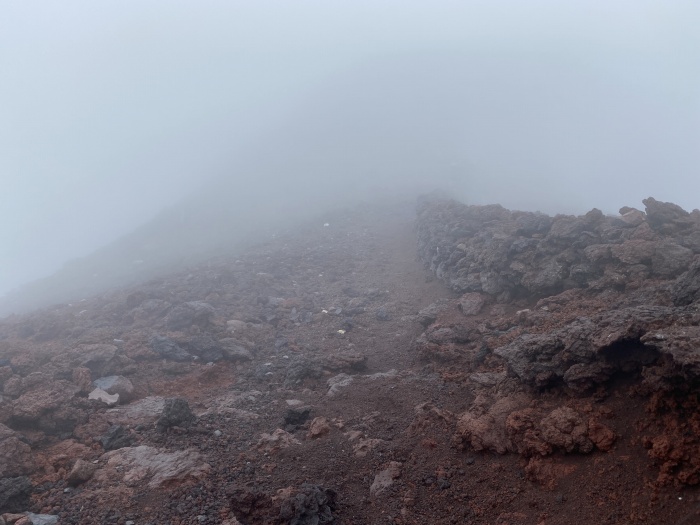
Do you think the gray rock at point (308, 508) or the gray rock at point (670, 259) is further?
the gray rock at point (670, 259)

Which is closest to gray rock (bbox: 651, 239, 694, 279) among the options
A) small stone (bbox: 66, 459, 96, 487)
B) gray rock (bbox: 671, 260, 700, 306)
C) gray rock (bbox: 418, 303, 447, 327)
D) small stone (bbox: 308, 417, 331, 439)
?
gray rock (bbox: 671, 260, 700, 306)

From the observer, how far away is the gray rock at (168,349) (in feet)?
42.9

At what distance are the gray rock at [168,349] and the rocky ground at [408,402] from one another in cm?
9

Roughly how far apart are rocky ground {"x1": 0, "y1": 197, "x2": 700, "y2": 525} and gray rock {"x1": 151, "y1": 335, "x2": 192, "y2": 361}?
9cm

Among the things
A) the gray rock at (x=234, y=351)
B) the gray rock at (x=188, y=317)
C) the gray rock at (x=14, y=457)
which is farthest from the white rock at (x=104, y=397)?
the gray rock at (x=188, y=317)

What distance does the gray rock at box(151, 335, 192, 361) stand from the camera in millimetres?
13070

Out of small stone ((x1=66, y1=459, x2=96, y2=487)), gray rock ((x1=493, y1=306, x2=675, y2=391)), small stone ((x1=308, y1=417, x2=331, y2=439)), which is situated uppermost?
gray rock ((x1=493, y1=306, x2=675, y2=391))

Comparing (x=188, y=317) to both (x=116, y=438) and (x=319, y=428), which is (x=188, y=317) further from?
(x=319, y=428)

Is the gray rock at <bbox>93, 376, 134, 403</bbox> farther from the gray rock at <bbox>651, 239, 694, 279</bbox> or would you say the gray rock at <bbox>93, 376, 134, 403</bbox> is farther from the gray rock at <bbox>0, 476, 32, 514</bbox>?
the gray rock at <bbox>651, 239, 694, 279</bbox>

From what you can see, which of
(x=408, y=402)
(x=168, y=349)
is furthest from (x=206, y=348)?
(x=408, y=402)

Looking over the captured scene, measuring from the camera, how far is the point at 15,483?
6789 mm

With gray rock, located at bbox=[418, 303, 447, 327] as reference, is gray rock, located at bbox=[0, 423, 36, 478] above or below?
above

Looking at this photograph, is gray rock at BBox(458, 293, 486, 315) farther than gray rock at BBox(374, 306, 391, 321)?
No

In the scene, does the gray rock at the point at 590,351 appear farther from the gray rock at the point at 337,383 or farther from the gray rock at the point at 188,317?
the gray rock at the point at 188,317
